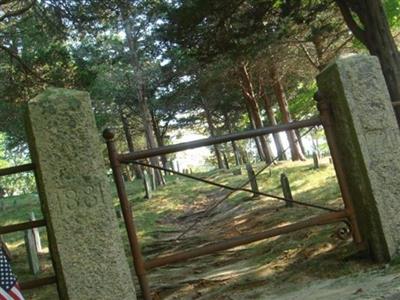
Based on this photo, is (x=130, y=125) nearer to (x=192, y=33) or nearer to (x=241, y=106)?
(x=241, y=106)

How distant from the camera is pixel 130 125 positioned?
3628 centimetres

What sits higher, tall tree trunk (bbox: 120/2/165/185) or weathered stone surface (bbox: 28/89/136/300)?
tall tree trunk (bbox: 120/2/165/185)

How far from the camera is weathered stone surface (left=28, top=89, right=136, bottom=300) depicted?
3.75 m

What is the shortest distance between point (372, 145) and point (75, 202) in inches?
106

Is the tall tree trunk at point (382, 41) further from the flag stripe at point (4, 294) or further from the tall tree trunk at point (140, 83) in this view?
the tall tree trunk at point (140, 83)

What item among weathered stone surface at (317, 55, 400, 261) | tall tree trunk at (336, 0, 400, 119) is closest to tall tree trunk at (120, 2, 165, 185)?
tall tree trunk at (336, 0, 400, 119)

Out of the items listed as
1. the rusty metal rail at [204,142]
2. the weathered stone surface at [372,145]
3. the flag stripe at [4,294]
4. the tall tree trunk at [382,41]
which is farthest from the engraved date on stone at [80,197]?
the tall tree trunk at [382,41]

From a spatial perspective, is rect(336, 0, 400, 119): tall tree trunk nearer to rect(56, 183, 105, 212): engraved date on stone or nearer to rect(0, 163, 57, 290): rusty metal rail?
rect(56, 183, 105, 212): engraved date on stone

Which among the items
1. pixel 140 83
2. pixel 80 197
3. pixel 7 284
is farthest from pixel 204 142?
pixel 140 83

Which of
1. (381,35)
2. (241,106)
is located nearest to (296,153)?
(241,106)

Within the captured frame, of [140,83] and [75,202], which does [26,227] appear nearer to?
[75,202]

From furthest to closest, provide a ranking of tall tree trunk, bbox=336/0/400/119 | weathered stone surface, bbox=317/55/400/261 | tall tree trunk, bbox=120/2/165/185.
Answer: tall tree trunk, bbox=120/2/165/185 < tall tree trunk, bbox=336/0/400/119 < weathered stone surface, bbox=317/55/400/261

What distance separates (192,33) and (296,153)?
13436 millimetres

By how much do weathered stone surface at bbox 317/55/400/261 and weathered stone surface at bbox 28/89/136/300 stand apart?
2.27 m
